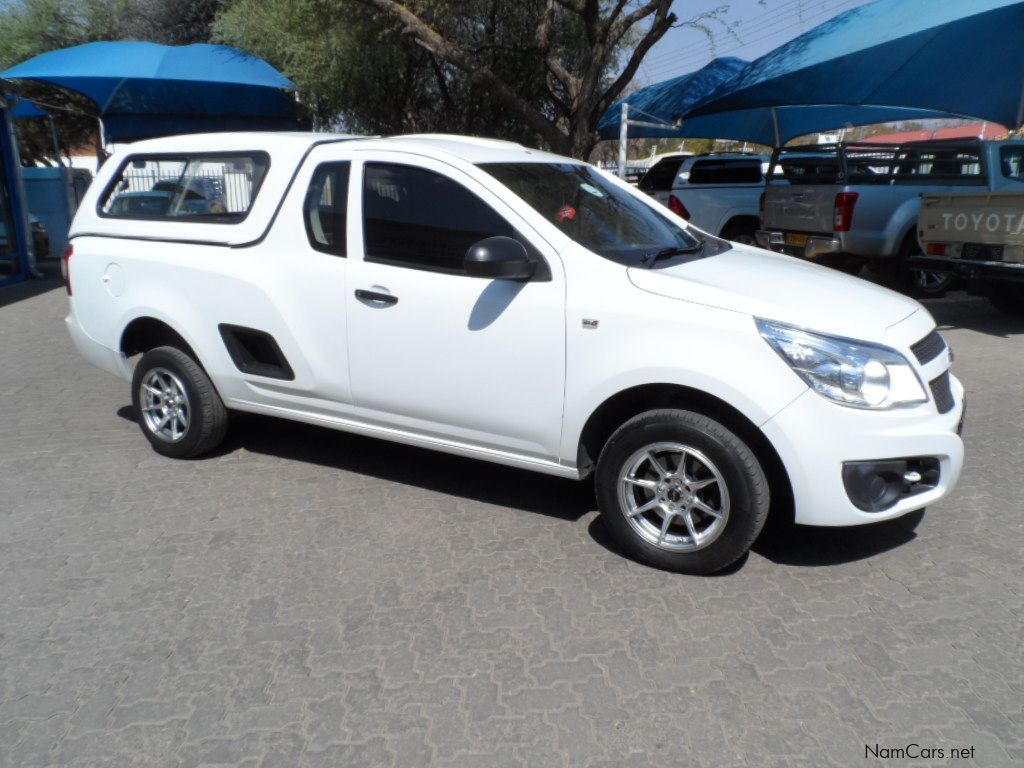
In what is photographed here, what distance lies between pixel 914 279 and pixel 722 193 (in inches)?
137

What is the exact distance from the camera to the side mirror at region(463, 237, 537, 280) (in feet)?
12.3

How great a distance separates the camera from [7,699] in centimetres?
300

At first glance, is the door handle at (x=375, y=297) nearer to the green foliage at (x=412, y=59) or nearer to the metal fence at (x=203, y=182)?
the metal fence at (x=203, y=182)

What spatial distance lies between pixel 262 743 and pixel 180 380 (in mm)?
2860

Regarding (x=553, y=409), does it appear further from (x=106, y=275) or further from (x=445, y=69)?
(x=445, y=69)

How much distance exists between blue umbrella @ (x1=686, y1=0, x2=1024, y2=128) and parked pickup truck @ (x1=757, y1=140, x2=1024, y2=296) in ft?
4.39

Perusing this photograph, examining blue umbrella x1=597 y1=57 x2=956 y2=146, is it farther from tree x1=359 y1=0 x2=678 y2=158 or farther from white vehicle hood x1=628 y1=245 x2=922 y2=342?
white vehicle hood x1=628 y1=245 x2=922 y2=342

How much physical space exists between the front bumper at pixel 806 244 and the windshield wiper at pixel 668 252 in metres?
5.66

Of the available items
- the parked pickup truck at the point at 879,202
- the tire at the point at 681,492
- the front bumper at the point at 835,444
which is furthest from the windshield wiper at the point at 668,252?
the parked pickup truck at the point at 879,202

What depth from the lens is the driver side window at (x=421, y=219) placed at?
4121 millimetres

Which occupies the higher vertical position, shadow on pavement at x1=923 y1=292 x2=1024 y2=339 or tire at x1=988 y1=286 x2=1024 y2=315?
tire at x1=988 y1=286 x2=1024 y2=315

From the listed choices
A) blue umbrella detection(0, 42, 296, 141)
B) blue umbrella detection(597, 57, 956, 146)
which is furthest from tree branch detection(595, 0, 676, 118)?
blue umbrella detection(0, 42, 296, 141)

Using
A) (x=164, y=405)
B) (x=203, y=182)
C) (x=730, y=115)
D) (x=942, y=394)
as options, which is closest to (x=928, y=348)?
(x=942, y=394)

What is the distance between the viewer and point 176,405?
17.1 feet
